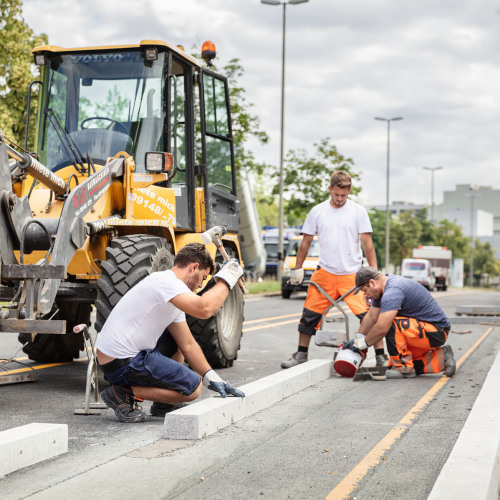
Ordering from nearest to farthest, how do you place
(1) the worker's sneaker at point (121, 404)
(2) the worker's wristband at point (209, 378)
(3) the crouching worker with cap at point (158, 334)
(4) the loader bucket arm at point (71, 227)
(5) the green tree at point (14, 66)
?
(3) the crouching worker with cap at point (158, 334) < (1) the worker's sneaker at point (121, 404) < (2) the worker's wristband at point (209, 378) < (4) the loader bucket arm at point (71, 227) < (5) the green tree at point (14, 66)

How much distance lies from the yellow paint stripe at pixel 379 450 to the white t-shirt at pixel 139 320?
171 cm

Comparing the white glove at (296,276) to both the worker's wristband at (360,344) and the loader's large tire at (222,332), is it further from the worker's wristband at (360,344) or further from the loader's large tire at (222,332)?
the worker's wristband at (360,344)

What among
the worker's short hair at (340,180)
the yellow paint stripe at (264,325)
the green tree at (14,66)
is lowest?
the yellow paint stripe at (264,325)

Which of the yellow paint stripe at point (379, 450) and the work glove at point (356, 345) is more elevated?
the work glove at point (356, 345)

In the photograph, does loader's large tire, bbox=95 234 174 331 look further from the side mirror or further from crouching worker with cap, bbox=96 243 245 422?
crouching worker with cap, bbox=96 243 245 422

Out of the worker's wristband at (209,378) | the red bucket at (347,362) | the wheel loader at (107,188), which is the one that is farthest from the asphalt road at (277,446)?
the wheel loader at (107,188)

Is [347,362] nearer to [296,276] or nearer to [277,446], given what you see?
[296,276]

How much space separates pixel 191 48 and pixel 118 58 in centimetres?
2130

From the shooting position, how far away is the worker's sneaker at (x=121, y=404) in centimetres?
653

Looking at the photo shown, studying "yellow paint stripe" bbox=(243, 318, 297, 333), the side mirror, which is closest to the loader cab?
the side mirror

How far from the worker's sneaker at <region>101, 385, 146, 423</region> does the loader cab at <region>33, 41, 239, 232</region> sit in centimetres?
279

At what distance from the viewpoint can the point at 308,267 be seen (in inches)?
1094

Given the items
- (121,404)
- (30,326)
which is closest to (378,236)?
(30,326)

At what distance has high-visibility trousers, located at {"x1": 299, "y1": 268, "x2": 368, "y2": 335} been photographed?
934 cm
